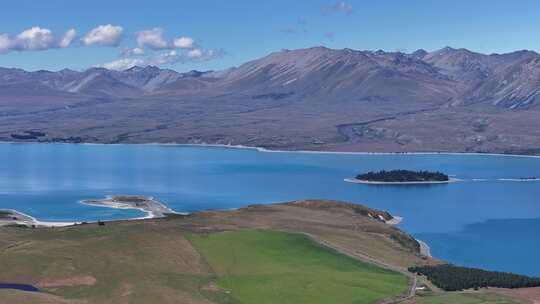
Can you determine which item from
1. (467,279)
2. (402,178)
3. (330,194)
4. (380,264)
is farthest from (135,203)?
(467,279)

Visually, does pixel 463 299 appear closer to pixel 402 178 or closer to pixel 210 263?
pixel 210 263

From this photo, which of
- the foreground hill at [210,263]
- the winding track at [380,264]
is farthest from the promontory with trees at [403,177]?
the winding track at [380,264]

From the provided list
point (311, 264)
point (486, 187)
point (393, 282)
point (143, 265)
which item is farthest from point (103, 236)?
point (486, 187)

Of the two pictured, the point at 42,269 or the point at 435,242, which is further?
the point at 435,242

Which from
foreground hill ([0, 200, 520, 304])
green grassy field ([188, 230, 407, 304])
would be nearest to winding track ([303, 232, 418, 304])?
foreground hill ([0, 200, 520, 304])

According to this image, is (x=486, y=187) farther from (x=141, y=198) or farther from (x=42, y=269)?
(x=42, y=269)

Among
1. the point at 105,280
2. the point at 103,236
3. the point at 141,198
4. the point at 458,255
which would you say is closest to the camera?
the point at 105,280

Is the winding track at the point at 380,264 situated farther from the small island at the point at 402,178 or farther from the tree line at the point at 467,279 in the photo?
the small island at the point at 402,178

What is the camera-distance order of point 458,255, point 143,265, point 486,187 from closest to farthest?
1. point 143,265
2. point 458,255
3. point 486,187
